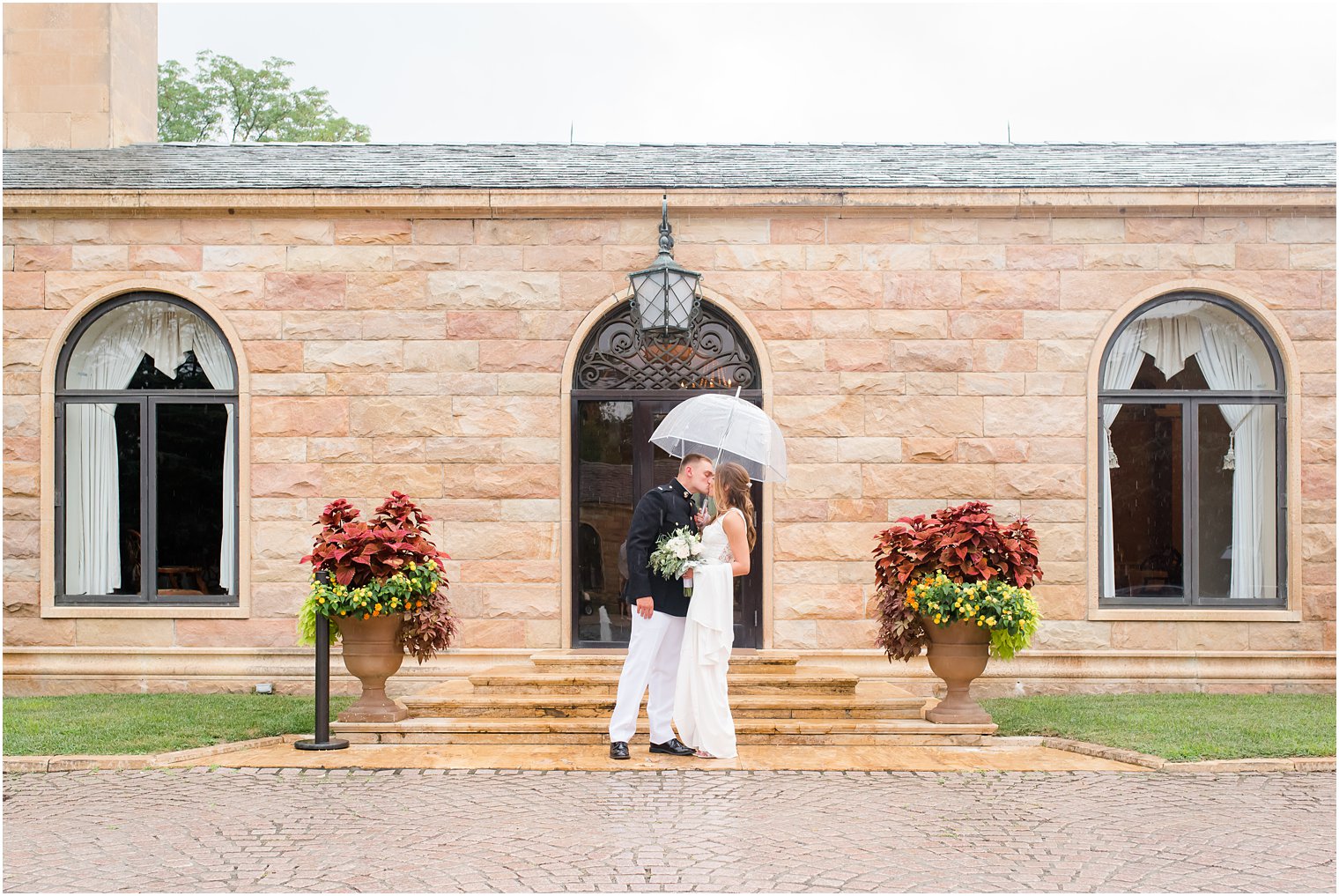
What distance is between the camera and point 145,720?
9133 millimetres

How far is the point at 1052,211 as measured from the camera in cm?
1095

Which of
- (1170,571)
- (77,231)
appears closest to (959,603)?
(1170,571)

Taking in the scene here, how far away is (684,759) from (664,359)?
3.97 meters

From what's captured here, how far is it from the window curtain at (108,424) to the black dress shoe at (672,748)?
464 cm

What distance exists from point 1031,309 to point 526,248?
431 centimetres

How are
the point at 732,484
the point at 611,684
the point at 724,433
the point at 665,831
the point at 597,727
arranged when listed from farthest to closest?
the point at 611,684, the point at 597,727, the point at 732,484, the point at 724,433, the point at 665,831

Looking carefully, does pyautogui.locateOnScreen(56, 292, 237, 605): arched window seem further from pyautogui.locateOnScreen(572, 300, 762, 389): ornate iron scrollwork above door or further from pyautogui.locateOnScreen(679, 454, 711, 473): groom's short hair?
pyautogui.locateOnScreen(679, 454, 711, 473): groom's short hair

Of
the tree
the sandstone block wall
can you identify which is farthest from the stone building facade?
the tree

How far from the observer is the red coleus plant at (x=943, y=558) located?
8953 millimetres

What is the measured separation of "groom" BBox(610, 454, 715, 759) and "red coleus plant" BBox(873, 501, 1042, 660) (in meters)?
1.67

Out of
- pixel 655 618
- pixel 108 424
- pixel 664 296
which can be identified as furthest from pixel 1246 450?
pixel 108 424

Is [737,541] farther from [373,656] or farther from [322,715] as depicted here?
[322,715]

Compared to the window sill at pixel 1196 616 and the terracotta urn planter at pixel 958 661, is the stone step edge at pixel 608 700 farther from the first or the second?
the window sill at pixel 1196 616

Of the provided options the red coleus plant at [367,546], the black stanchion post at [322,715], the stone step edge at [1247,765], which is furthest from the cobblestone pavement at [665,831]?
the red coleus plant at [367,546]
